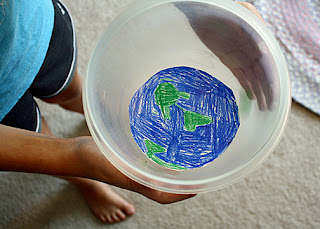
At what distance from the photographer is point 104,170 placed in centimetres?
49

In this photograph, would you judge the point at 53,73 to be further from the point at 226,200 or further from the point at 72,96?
the point at 226,200

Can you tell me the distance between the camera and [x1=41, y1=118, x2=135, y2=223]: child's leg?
883 millimetres

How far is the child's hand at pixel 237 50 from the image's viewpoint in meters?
0.45

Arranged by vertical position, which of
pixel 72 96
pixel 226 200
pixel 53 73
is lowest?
pixel 226 200

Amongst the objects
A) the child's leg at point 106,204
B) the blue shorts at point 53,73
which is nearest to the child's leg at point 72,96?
the blue shorts at point 53,73

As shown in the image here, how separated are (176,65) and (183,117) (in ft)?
0.30

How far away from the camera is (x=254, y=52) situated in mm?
453

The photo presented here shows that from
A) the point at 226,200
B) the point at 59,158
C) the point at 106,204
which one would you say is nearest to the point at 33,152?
the point at 59,158

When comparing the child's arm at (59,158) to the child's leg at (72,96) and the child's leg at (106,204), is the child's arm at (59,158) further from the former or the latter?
the child's leg at (106,204)

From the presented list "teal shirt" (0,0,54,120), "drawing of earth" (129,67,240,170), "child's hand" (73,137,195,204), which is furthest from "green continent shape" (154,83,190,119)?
"teal shirt" (0,0,54,120)

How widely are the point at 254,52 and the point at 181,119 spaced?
0.16 meters

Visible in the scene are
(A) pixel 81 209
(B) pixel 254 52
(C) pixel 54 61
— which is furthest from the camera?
(A) pixel 81 209

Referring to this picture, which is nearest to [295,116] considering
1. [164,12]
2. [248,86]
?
[248,86]

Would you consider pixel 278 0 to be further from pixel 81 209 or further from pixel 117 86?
pixel 81 209
